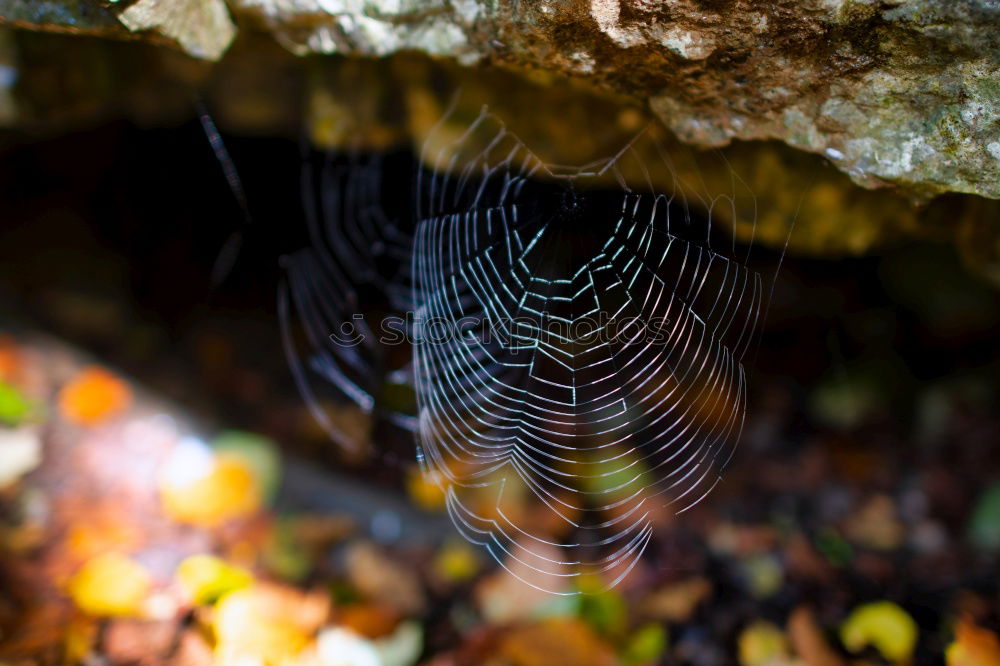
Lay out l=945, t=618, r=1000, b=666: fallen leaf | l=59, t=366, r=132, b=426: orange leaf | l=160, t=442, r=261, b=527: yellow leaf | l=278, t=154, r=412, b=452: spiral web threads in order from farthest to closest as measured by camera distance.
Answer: l=278, t=154, r=412, b=452: spiral web threads, l=59, t=366, r=132, b=426: orange leaf, l=160, t=442, r=261, b=527: yellow leaf, l=945, t=618, r=1000, b=666: fallen leaf

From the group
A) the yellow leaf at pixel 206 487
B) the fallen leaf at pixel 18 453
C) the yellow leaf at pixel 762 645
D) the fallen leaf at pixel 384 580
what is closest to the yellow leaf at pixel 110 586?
the yellow leaf at pixel 206 487

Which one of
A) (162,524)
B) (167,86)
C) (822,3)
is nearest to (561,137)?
(822,3)

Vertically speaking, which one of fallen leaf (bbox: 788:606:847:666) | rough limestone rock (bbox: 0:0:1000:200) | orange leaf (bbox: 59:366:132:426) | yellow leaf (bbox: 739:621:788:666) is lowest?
orange leaf (bbox: 59:366:132:426)

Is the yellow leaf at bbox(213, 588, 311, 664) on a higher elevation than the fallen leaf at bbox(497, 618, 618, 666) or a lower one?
lower

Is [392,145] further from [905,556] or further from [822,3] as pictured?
[905,556]

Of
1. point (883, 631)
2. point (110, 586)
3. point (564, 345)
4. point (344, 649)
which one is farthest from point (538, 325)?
point (110, 586)

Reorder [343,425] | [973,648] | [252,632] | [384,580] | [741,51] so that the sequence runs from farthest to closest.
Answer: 1. [343,425]
2. [384,580]
3. [252,632]
4. [973,648]
5. [741,51]

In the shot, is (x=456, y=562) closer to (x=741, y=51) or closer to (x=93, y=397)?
(x=93, y=397)

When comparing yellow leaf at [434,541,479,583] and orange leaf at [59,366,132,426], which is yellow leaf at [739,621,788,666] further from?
orange leaf at [59,366,132,426]

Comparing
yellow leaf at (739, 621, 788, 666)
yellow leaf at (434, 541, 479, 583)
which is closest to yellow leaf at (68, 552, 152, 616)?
yellow leaf at (434, 541, 479, 583)
